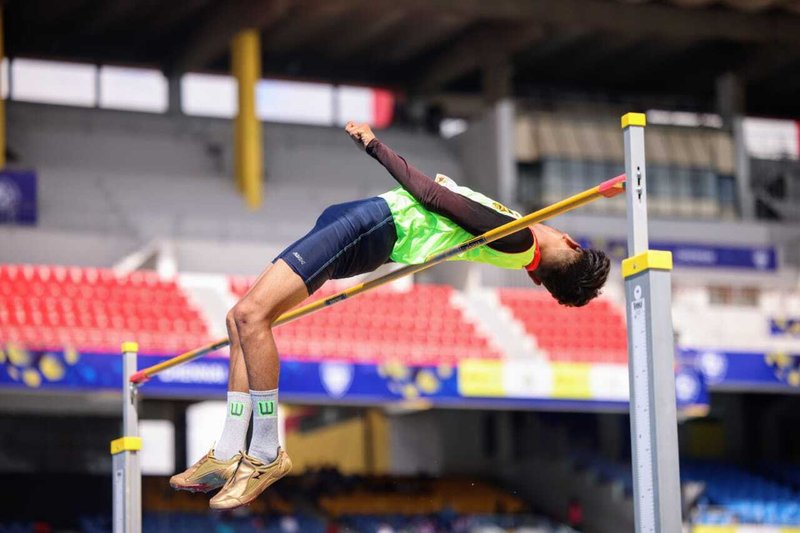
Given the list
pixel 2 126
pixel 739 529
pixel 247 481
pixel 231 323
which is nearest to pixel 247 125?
pixel 2 126

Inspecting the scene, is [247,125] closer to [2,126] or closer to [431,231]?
[2,126]

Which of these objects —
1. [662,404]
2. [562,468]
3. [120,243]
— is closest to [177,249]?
[120,243]

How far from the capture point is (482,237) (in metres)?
5.36

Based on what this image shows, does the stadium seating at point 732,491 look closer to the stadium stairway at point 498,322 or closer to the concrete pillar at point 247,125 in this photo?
the stadium stairway at point 498,322

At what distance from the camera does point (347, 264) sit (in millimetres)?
5566

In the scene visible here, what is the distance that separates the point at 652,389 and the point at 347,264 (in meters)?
1.65

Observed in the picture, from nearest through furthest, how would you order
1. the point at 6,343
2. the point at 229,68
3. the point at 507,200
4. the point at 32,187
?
1. the point at 6,343
2. the point at 32,187
3. the point at 507,200
4. the point at 229,68

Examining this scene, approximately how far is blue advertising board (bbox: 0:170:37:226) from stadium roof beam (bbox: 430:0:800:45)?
6.95 meters

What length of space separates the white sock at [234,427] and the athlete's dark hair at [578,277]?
1369 millimetres

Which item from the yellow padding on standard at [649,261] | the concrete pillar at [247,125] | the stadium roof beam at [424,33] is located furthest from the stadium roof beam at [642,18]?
the yellow padding on standard at [649,261]

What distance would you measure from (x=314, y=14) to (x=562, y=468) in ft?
27.7

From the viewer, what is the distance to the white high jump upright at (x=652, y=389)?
14.0 feet

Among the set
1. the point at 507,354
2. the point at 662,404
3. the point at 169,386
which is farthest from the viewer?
the point at 507,354

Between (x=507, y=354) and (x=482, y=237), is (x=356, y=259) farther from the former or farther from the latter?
(x=507, y=354)
